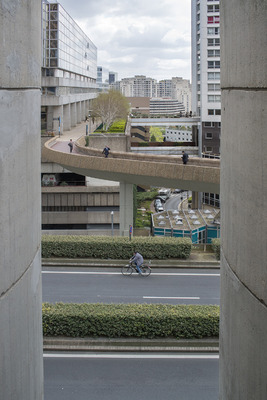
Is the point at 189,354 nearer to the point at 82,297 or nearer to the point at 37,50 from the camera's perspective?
the point at 82,297

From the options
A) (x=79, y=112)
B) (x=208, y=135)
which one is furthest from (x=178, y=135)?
(x=208, y=135)

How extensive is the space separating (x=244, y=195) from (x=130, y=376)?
7.31 m

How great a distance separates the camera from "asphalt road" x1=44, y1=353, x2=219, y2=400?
10.0m

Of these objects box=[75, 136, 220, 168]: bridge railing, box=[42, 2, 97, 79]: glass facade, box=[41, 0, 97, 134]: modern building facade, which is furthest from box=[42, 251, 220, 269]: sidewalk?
box=[42, 2, 97, 79]: glass facade

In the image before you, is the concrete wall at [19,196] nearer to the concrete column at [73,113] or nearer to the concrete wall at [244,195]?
the concrete wall at [244,195]

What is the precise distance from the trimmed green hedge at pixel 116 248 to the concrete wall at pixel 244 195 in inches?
596

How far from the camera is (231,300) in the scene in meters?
5.12

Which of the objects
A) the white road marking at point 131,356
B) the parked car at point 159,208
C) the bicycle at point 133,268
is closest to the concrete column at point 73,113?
the parked car at point 159,208

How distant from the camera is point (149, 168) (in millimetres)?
23750

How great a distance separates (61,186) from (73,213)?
2335mm

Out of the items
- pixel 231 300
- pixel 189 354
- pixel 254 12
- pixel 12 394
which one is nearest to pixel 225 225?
pixel 231 300

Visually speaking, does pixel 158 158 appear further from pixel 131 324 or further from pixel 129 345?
pixel 129 345

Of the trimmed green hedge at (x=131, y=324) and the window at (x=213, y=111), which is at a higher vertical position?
the window at (x=213, y=111)

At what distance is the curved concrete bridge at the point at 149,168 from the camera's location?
22.5 metres
